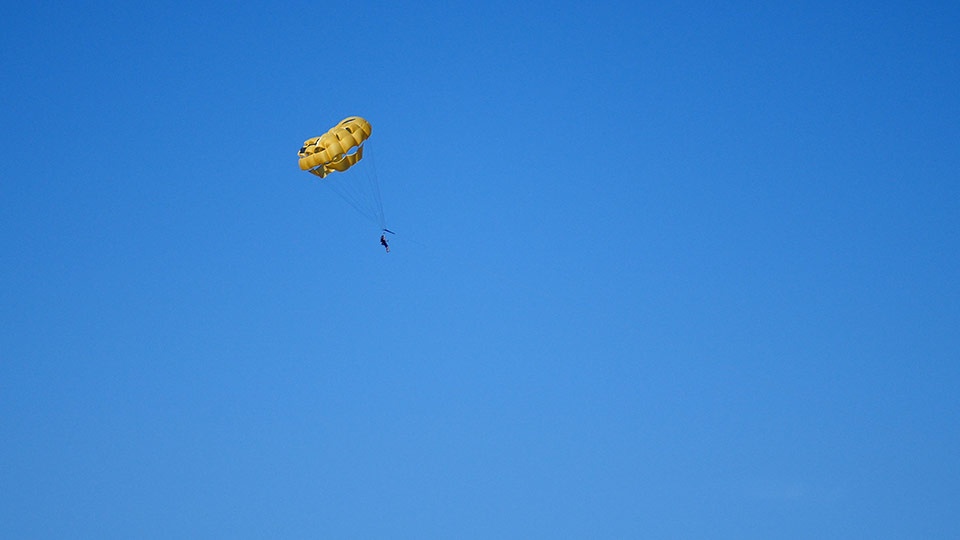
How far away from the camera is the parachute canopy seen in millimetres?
101500

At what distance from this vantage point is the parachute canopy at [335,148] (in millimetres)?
101500

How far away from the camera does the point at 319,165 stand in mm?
102125

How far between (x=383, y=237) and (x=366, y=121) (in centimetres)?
742

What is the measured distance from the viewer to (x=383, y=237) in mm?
104375

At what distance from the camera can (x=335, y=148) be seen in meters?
102

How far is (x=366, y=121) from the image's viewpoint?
4139 inches

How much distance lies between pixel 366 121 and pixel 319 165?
4978 millimetres

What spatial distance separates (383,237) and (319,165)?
618 centimetres
